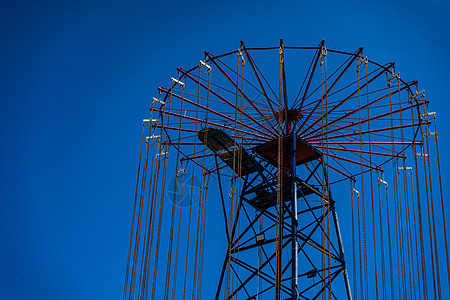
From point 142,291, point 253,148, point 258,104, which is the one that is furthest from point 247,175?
point 142,291

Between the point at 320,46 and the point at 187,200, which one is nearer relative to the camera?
the point at 320,46

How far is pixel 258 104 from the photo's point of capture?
73.9 ft

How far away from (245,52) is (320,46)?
A: 7.40 ft

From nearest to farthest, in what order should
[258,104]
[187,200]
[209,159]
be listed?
[258,104], [209,159], [187,200]

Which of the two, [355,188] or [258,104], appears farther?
[355,188]

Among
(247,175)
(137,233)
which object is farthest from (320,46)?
(137,233)

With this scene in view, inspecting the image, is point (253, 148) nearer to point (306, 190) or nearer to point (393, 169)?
point (306, 190)

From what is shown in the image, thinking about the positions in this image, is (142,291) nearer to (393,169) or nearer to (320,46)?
(320,46)

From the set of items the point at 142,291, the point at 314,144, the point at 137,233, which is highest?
the point at 314,144

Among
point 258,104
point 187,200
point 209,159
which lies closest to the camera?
point 258,104

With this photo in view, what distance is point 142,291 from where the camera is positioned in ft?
61.0

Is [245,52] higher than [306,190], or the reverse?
[245,52]

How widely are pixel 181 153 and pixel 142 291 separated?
23.5 feet

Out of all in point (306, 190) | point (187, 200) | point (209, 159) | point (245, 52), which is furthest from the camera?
point (187, 200)
